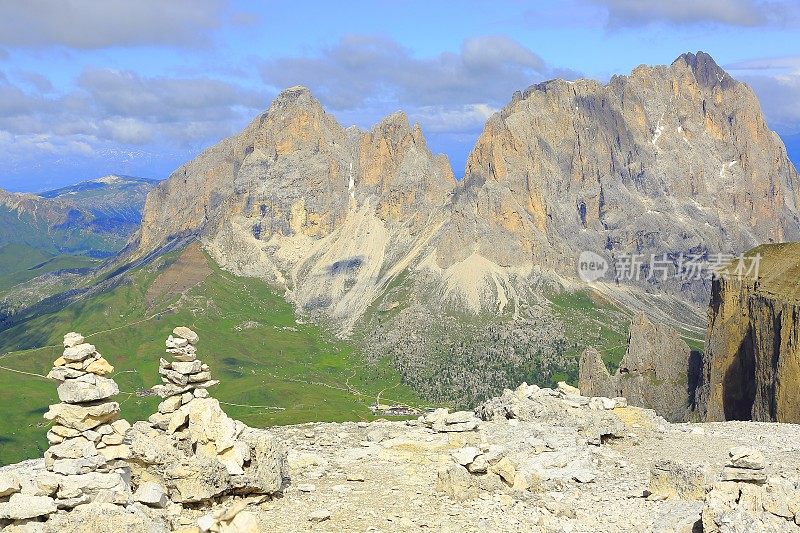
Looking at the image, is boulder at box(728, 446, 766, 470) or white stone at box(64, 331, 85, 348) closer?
boulder at box(728, 446, 766, 470)

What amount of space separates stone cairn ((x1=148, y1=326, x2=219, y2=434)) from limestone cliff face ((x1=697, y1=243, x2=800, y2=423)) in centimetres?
11529

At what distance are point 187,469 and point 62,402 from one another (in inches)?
271

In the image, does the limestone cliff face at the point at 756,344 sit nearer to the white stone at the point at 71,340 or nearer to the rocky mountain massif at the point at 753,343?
the rocky mountain massif at the point at 753,343

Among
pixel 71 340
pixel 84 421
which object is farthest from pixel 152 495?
pixel 71 340

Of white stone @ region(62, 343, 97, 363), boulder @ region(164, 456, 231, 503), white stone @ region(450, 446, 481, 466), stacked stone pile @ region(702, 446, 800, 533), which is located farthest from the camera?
white stone @ region(450, 446, 481, 466)

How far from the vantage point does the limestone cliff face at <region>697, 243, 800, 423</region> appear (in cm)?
13062

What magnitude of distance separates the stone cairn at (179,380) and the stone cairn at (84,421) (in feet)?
9.16

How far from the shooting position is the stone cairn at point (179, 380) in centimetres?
3900

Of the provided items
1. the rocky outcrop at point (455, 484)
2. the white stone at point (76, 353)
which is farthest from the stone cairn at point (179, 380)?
the white stone at point (76, 353)

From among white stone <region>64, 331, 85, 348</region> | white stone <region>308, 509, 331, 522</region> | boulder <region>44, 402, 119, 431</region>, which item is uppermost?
white stone <region>64, 331, 85, 348</region>

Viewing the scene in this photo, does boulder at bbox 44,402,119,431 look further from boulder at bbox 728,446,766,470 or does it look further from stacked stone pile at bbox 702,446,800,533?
boulder at bbox 728,446,766,470

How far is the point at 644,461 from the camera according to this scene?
4497 centimetres

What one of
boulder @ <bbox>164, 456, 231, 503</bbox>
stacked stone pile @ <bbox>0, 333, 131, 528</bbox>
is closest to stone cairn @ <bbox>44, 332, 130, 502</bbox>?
stacked stone pile @ <bbox>0, 333, 131, 528</bbox>

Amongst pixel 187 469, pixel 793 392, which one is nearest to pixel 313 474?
pixel 187 469
